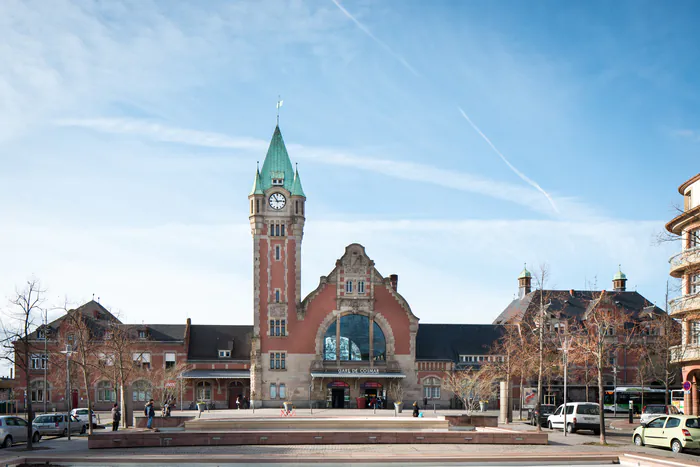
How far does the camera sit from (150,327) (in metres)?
86.7

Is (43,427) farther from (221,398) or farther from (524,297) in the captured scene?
(524,297)

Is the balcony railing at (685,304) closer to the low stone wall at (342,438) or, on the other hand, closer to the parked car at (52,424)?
the low stone wall at (342,438)

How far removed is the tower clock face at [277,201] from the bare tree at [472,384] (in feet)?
84.0

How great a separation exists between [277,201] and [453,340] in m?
25.5

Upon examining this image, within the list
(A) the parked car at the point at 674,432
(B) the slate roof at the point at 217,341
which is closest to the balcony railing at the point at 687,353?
(A) the parked car at the point at 674,432

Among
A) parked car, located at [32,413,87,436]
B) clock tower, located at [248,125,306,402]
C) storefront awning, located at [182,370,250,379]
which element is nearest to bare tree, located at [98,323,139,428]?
parked car, located at [32,413,87,436]

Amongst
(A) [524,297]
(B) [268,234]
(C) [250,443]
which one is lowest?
(C) [250,443]

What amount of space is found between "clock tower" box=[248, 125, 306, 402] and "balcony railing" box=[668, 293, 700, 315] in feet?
137

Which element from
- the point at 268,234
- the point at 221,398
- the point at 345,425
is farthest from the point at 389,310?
the point at 345,425

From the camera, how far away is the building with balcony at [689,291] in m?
47.7

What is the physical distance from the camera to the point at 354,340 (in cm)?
8131

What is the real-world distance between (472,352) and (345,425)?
41199mm

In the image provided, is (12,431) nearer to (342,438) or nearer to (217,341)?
(342,438)

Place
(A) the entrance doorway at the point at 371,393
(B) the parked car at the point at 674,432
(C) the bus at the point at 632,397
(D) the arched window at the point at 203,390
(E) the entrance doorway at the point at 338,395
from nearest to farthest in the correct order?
(B) the parked car at the point at 674,432
(C) the bus at the point at 632,397
(A) the entrance doorway at the point at 371,393
(E) the entrance doorway at the point at 338,395
(D) the arched window at the point at 203,390
